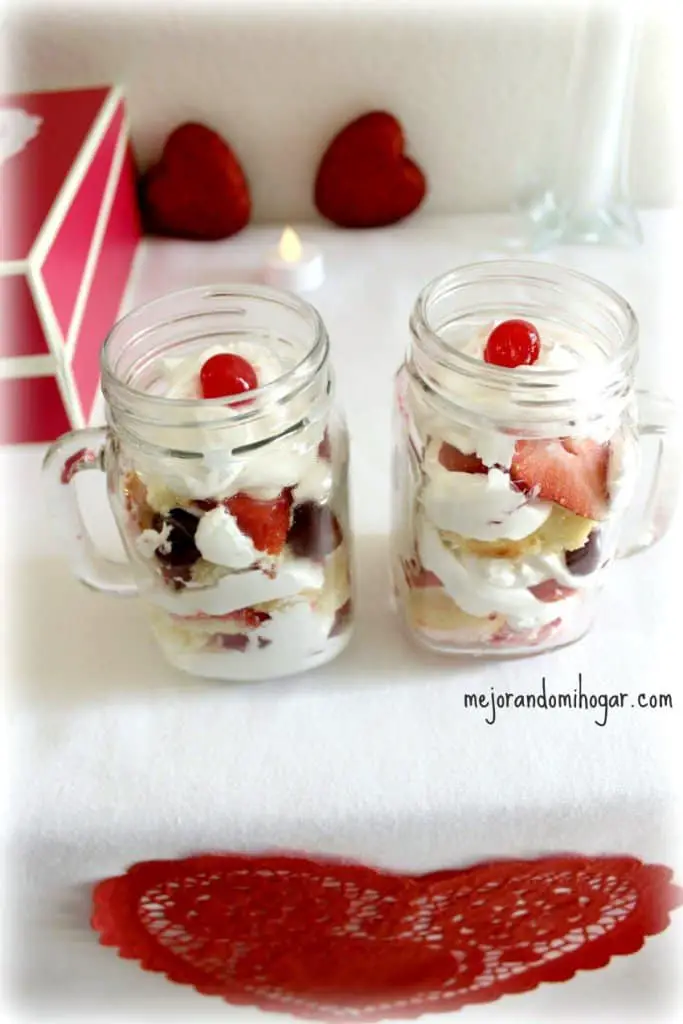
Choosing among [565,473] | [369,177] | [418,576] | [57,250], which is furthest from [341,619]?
[369,177]

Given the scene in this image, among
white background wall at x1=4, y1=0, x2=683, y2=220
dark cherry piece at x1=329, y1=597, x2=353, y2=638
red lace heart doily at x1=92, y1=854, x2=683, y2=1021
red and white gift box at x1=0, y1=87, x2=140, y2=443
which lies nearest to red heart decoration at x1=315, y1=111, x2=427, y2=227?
white background wall at x1=4, y1=0, x2=683, y2=220

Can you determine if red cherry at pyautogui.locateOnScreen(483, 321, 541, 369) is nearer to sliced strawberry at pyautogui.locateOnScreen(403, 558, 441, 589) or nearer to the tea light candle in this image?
sliced strawberry at pyautogui.locateOnScreen(403, 558, 441, 589)

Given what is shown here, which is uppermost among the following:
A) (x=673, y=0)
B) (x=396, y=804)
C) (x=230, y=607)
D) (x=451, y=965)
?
(x=673, y=0)

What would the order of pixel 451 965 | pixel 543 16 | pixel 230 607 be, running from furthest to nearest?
1. pixel 543 16
2. pixel 451 965
3. pixel 230 607

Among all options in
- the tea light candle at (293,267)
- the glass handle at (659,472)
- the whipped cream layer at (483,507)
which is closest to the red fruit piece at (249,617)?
the whipped cream layer at (483,507)

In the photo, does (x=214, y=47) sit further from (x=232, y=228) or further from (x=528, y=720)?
(x=528, y=720)

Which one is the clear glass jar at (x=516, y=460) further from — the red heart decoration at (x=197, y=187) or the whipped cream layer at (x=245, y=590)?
the red heart decoration at (x=197, y=187)

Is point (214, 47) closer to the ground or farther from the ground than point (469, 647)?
farther from the ground

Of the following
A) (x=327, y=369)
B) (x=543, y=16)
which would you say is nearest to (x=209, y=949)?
(x=327, y=369)
